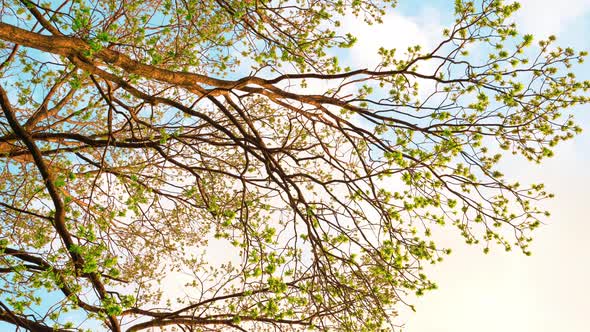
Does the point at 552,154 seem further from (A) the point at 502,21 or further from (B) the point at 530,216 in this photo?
(A) the point at 502,21

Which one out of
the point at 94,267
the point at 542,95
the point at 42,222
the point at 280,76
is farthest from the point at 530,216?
the point at 42,222

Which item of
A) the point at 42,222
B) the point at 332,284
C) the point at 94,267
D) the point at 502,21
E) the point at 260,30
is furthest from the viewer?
A: the point at 42,222

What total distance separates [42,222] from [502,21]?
37.3 ft

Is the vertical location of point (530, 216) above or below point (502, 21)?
below

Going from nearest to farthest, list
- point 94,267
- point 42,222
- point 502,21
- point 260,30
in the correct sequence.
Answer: point 94,267
point 502,21
point 260,30
point 42,222

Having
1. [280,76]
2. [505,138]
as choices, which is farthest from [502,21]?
[280,76]

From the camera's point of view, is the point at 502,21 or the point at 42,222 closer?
the point at 502,21

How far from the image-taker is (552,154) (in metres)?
8.02

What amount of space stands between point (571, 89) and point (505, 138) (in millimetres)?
1275

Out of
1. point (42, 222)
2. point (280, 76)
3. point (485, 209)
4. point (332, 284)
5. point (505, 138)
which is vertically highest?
point (42, 222)

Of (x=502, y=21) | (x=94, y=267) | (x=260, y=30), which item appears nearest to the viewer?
(x=94, y=267)

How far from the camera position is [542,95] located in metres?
8.01

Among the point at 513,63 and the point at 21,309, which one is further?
the point at 513,63

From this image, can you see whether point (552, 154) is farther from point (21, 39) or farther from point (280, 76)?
point (21, 39)
